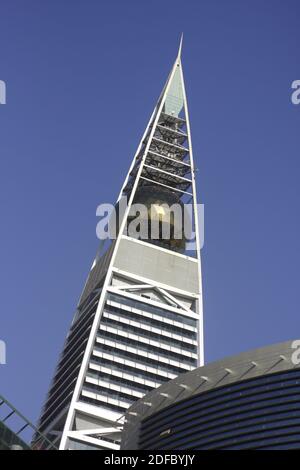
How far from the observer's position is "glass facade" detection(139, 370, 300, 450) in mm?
88438

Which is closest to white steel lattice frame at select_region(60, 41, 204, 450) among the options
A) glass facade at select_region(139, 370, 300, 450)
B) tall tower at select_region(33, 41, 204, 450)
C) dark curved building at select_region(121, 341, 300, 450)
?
tall tower at select_region(33, 41, 204, 450)

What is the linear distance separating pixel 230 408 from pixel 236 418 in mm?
2053

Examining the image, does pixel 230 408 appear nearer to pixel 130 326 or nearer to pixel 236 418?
pixel 236 418

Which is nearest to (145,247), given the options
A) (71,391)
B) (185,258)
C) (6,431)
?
(185,258)

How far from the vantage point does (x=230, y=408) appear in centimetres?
9512

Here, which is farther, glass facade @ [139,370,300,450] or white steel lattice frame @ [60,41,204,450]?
white steel lattice frame @ [60,41,204,450]

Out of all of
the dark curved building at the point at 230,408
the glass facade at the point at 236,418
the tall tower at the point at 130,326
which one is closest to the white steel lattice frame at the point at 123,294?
the tall tower at the point at 130,326

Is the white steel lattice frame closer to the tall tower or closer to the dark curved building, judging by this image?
the tall tower

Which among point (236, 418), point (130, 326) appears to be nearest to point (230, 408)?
point (236, 418)
